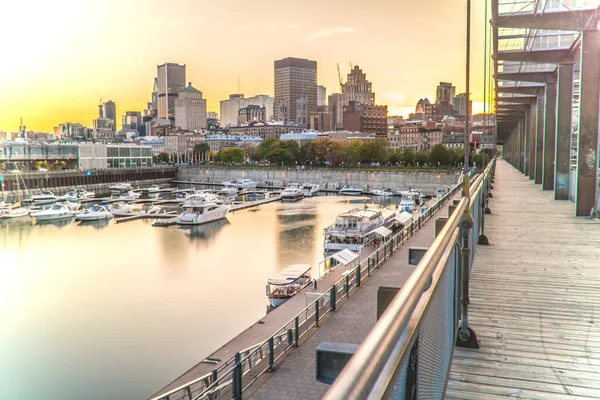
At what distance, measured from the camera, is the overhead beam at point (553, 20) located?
45.2ft

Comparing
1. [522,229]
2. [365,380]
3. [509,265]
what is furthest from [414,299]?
[522,229]

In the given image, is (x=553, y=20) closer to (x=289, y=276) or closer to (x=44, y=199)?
(x=289, y=276)

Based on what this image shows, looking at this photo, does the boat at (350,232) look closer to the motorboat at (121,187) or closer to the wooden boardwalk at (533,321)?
the wooden boardwalk at (533,321)

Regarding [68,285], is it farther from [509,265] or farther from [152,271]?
[509,265]

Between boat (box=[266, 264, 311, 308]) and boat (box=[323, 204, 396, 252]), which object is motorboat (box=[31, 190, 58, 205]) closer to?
boat (box=[323, 204, 396, 252])

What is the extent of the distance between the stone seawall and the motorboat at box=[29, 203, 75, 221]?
42871 millimetres

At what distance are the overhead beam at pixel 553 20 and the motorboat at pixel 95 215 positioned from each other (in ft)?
141

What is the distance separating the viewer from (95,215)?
1913 inches

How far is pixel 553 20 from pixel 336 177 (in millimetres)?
72356

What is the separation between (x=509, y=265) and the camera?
274 inches

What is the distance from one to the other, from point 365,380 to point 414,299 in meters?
0.49

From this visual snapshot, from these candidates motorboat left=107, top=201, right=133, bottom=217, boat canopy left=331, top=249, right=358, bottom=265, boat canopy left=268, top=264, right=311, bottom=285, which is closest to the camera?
boat canopy left=268, top=264, right=311, bottom=285

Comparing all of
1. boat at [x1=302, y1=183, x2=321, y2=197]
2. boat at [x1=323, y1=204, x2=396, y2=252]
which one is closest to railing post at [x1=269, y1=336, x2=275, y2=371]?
boat at [x1=323, y1=204, x2=396, y2=252]

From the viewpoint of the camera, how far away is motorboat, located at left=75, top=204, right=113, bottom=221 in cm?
4814
